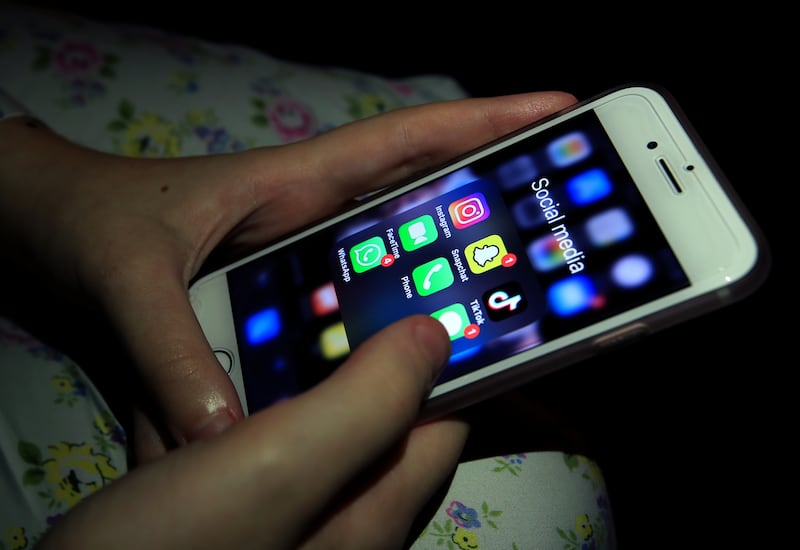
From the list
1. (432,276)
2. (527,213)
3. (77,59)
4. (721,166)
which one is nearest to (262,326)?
(432,276)

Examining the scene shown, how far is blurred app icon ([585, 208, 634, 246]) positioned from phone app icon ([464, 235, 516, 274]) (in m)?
0.08

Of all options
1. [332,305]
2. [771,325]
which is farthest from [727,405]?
[332,305]

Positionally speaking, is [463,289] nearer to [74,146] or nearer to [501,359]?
[501,359]

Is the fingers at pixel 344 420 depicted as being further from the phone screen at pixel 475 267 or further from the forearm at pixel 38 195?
the forearm at pixel 38 195

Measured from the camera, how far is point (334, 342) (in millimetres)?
599

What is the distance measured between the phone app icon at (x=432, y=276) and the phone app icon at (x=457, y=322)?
25 millimetres

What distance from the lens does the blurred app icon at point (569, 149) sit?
59cm

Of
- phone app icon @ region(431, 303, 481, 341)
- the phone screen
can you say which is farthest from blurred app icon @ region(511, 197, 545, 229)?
phone app icon @ region(431, 303, 481, 341)

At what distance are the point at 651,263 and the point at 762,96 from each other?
2.76 ft

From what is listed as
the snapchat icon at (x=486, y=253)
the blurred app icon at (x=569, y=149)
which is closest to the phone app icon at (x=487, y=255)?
the snapchat icon at (x=486, y=253)

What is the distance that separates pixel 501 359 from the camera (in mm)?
532

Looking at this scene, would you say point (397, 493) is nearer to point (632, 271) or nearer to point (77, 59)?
point (632, 271)

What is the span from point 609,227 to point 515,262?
0.09 metres

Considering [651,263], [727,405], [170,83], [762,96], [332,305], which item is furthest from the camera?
[762,96]
